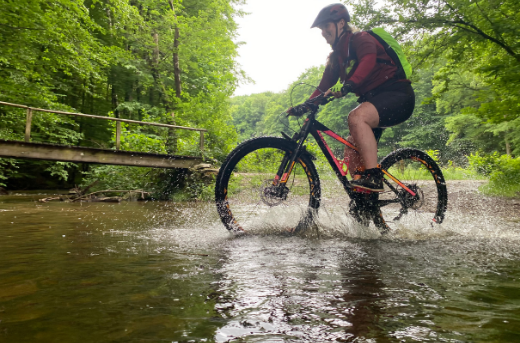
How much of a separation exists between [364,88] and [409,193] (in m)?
1.19

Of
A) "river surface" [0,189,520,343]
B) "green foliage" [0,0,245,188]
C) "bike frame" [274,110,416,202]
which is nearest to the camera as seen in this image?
"river surface" [0,189,520,343]

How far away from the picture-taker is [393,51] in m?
3.31

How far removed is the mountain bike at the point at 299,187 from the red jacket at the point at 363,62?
33 cm

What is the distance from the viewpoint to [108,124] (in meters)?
16.4

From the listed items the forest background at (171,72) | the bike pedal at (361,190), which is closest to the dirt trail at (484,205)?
the forest background at (171,72)

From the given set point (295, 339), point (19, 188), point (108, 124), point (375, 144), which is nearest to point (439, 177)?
point (375, 144)

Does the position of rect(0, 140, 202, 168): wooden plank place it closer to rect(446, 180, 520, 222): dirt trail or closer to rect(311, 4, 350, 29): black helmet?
rect(446, 180, 520, 222): dirt trail

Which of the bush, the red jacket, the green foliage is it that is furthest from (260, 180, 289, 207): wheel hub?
the green foliage

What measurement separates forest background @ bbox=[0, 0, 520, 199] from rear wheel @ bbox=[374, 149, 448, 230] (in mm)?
1270

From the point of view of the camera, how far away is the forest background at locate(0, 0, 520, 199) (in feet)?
19.2

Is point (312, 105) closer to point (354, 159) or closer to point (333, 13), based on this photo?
point (354, 159)

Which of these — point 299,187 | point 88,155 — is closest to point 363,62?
point 299,187

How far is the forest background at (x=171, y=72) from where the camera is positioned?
5.85 meters

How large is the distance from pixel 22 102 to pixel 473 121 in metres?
23.8
